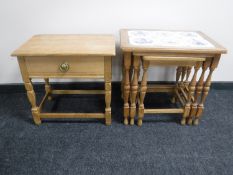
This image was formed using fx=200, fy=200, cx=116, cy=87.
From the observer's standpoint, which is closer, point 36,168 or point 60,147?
point 36,168

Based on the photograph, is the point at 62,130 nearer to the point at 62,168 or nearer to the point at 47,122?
the point at 47,122

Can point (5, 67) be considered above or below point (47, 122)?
above

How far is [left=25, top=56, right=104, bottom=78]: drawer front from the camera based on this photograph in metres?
1.17

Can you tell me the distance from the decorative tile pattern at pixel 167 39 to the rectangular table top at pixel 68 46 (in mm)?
166

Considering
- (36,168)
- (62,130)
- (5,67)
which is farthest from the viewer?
(5,67)

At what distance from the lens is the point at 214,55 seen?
3.84 ft

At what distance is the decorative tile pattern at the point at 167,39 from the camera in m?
1.20

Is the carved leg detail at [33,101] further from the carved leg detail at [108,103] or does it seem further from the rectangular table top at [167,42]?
the rectangular table top at [167,42]

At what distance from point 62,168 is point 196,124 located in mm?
980

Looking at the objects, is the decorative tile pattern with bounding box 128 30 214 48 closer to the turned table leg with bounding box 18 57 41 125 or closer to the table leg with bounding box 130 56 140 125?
the table leg with bounding box 130 56 140 125

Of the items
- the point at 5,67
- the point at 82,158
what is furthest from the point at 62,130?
the point at 5,67

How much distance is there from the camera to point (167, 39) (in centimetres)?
129

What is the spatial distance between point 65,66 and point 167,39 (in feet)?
2.18

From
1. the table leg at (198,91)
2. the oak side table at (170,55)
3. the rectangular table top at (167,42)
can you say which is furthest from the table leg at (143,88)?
the table leg at (198,91)
